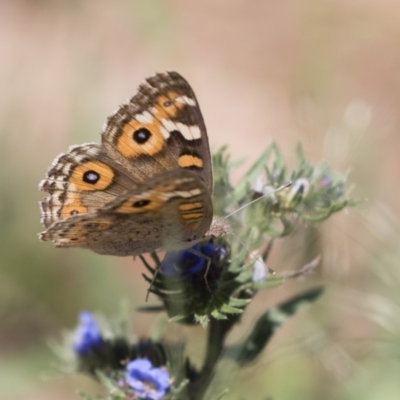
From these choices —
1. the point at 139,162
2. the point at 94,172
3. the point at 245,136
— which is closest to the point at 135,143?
the point at 139,162

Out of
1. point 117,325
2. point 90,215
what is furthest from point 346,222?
point 90,215

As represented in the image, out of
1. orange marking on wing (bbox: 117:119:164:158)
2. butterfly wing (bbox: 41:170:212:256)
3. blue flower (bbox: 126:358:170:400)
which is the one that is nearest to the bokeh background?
blue flower (bbox: 126:358:170:400)

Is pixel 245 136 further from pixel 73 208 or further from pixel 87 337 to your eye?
pixel 73 208

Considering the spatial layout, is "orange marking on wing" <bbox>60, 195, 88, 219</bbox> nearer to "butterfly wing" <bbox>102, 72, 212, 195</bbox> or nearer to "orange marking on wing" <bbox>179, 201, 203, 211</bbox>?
"butterfly wing" <bbox>102, 72, 212, 195</bbox>

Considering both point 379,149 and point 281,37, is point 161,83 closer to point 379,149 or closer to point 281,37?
point 379,149

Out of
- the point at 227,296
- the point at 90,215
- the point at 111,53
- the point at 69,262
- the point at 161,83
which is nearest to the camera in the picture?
the point at 90,215

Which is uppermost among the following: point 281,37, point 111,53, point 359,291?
point 111,53

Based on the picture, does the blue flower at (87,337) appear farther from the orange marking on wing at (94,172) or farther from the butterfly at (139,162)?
the orange marking on wing at (94,172)
